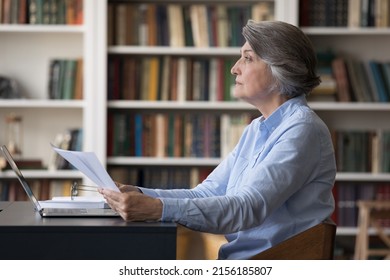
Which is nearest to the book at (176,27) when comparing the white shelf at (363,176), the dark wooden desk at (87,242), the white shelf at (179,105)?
the white shelf at (179,105)

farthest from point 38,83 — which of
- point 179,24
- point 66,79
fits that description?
point 179,24

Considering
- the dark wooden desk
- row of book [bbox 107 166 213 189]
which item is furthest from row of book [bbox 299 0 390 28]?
the dark wooden desk

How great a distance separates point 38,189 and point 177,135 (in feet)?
2.81

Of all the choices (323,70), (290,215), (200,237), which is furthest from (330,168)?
(323,70)

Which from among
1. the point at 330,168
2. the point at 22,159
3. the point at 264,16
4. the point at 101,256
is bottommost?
the point at 22,159

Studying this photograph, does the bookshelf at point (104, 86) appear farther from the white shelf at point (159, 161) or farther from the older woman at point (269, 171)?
the older woman at point (269, 171)

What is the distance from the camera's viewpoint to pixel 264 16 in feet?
15.4

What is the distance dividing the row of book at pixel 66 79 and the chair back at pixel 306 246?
2807 mm

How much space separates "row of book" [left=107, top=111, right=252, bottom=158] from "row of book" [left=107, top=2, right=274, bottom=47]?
0.42 meters

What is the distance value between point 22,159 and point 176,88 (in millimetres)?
971

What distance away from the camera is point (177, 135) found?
4.76 metres

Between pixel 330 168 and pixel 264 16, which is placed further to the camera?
pixel 264 16
